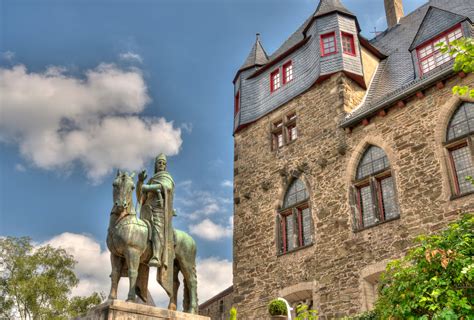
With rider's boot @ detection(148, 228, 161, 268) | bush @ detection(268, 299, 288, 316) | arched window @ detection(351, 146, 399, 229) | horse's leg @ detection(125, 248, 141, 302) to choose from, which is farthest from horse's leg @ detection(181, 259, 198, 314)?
arched window @ detection(351, 146, 399, 229)

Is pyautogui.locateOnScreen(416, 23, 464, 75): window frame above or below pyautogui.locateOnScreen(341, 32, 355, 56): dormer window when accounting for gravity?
below

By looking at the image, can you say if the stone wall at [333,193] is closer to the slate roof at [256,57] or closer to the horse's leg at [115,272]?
the slate roof at [256,57]

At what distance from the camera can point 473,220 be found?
8070mm

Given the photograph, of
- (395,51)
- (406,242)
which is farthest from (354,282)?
(395,51)

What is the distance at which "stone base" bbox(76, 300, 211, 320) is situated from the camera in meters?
6.90

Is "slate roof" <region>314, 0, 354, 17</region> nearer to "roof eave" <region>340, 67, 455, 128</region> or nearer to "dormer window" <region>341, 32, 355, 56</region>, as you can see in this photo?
"dormer window" <region>341, 32, 355, 56</region>

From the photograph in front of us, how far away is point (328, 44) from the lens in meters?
17.7

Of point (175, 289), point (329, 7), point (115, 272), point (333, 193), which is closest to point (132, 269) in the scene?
point (115, 272)

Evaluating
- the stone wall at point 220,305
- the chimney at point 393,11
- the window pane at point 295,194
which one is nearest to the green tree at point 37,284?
the stone wall at point 220,305

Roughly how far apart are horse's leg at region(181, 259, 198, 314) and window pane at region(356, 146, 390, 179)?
24.4ft

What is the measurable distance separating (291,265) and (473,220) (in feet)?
25.9

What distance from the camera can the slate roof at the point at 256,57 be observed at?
21062 millimetres

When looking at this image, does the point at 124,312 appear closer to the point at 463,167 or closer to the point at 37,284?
the point at 463,167

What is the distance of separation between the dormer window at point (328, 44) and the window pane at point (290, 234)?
5663 mm
